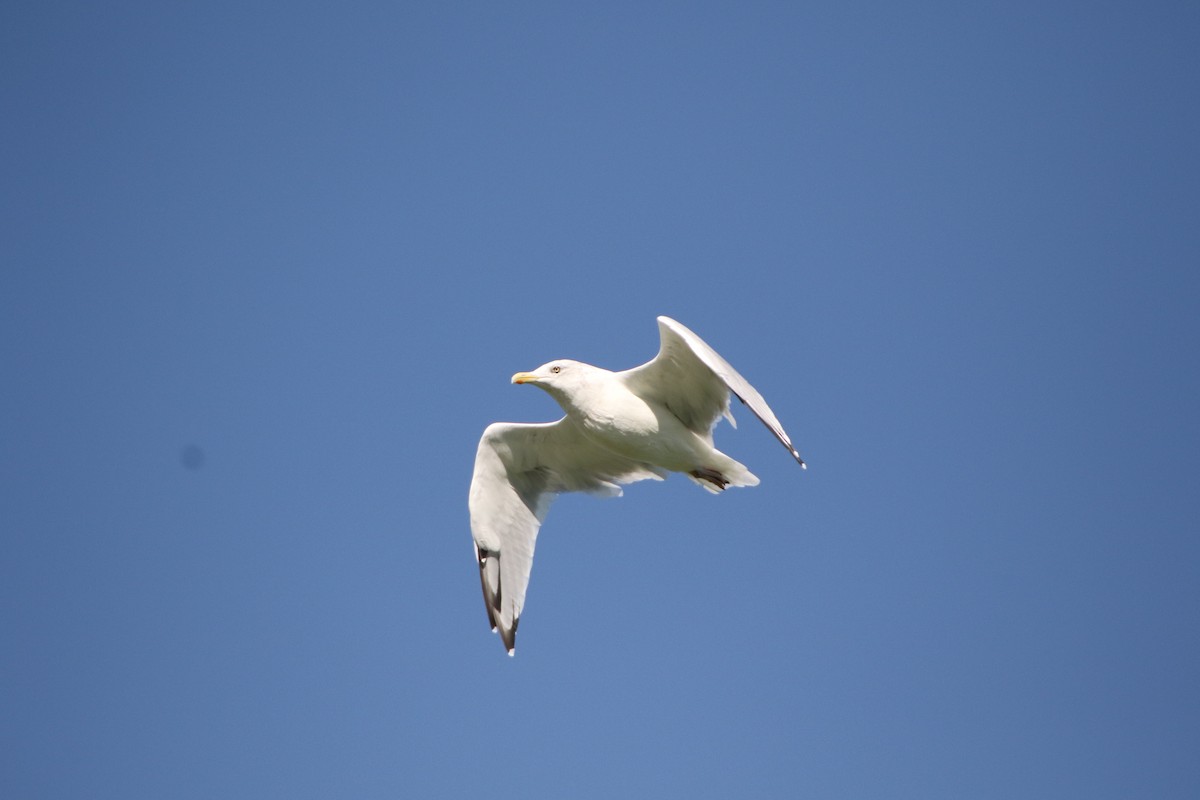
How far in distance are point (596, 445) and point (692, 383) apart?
3.52ft

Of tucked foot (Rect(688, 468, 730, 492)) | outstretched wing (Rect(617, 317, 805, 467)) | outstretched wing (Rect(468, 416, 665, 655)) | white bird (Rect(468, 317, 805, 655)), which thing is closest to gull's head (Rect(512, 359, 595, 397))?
white bird (Rect(468, 317, 805, 655))

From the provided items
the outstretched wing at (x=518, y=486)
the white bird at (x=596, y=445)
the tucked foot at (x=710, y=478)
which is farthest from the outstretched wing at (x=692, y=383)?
the outstretched wing at (x=518, y=486)

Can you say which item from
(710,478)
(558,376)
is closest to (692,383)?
(710,478)

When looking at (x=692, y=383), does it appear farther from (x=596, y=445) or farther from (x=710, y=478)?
(x=596, y=445)

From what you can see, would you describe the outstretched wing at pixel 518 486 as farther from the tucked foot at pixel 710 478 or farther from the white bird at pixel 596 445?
the tucked foot at pixel 710 478

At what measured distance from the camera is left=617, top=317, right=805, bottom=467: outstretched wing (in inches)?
320

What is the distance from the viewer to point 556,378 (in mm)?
8945

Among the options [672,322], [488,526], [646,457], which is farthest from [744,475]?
[488,526]

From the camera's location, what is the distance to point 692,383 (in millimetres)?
8812

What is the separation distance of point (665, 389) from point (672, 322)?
2.62ft

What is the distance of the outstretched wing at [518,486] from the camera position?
9.54 metres

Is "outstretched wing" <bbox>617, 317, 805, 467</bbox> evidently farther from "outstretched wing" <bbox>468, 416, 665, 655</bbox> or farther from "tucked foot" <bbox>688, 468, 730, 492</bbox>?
"outstretched wing" <bbox>468, 416, 665, 655</bbox>

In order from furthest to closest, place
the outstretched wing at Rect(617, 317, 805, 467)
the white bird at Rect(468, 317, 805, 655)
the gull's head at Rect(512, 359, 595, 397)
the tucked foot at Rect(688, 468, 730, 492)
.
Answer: the tucked foot at Rect(688, 468, 730, 492), the gull's head at Rect(512, 359, 595, 397), the white bird at Rect(468, 317, 805, 655), the outstretched wing at Rect(617, 317, 805, 467)

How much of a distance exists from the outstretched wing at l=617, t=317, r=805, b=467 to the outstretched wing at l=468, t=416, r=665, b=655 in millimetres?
820
